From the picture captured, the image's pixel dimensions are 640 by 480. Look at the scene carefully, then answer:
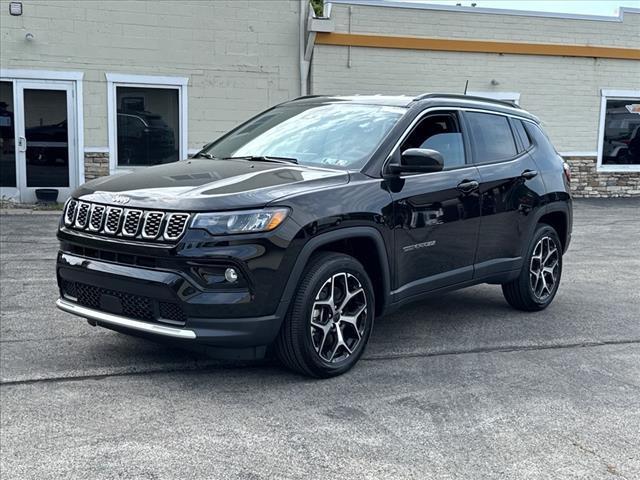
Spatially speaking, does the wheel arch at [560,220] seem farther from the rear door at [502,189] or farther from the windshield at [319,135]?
the windshield at [319,135]

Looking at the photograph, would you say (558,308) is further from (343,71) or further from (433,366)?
(343,71)

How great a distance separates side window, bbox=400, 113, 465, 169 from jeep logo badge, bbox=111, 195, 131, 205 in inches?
85.5

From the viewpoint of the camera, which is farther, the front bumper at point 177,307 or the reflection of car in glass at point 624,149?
the reflection of car in glass at point 624,149

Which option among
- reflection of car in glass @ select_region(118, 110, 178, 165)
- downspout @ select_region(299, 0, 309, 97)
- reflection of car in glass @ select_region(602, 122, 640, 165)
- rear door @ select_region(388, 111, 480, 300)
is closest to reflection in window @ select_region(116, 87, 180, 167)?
reflection of car in glass @ select_region(118, 110, 178, 165)

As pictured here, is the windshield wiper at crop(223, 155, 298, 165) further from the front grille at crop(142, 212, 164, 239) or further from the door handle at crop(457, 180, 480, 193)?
the door handle at crop(457, 180, 480, 193)

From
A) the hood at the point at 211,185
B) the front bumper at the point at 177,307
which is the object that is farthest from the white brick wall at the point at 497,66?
the front bumper at the point at 177,307

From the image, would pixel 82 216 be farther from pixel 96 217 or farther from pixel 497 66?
pixel 497 66

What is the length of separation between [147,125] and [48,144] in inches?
77.0

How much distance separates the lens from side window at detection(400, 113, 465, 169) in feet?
18.4

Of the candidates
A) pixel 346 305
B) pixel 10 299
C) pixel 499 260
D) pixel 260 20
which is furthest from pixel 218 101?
pixel 346 305

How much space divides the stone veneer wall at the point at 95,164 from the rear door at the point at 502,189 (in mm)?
9907

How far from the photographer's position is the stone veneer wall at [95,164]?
47.5ft

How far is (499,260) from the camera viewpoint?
247 inches

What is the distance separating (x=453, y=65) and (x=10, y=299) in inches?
494
